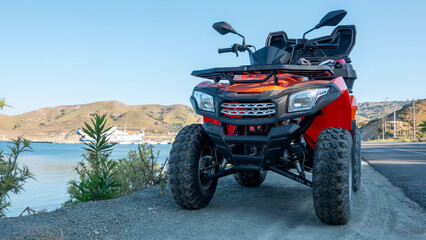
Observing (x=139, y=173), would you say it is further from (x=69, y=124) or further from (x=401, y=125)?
(x=69, y=124)

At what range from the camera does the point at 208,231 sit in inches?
131

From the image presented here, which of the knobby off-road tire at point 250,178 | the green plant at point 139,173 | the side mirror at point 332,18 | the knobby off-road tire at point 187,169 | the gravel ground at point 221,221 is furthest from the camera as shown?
the green plant at point 139,173

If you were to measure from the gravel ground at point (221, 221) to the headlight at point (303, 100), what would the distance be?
117cm

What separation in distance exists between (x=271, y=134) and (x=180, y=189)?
1.24m

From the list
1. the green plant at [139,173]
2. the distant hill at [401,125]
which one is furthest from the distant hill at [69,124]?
the green plant at [139,173]

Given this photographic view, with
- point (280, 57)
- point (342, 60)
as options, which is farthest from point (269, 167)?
point (342, 60)

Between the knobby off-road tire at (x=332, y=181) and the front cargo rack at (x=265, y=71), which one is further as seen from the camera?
the front cargo rack at (x=265, y=71)

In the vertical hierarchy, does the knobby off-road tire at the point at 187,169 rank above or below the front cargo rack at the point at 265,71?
below

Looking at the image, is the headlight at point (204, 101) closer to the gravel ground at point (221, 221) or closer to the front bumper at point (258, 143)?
the front bumper at point (258, 143)

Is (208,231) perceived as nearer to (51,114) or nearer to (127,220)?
(127,220)

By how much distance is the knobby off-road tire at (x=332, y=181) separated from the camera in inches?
131

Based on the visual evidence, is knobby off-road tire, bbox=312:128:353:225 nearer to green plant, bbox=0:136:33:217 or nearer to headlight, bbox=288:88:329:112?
headlight, bbox=288:88:329:112

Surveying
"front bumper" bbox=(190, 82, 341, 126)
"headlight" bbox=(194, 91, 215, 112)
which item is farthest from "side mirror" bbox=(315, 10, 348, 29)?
"headlight" bbox=(194, 91, 215, 112)

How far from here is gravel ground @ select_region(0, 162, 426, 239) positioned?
125 inches
